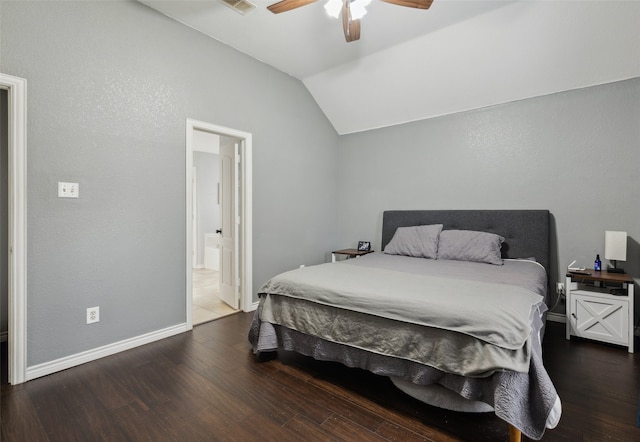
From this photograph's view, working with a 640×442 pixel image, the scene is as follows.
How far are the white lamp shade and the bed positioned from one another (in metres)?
0.50

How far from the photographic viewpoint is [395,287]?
6.56 feet

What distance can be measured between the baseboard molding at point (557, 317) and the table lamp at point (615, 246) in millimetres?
673

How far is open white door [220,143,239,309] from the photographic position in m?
3.56

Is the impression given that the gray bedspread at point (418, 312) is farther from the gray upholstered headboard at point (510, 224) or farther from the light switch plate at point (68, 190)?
the light switch plate at point (68, 190)

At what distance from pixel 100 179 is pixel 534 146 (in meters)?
4.05

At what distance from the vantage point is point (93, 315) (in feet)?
7.79

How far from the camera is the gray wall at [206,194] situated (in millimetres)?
6480

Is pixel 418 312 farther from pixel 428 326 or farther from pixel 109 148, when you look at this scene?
pixel 109 148

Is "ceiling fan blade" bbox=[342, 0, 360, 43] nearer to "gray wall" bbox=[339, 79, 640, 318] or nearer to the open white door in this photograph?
the open white door

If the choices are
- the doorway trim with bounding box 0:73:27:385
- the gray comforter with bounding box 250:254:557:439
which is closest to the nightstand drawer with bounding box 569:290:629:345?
the gray comforter with bounding box 250:254:557:439

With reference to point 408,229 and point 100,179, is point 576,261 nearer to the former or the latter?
point 408,229

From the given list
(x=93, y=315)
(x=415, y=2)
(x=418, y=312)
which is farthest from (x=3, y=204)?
(x=415, y=2)

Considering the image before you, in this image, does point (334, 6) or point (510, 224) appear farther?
point (510, 224)

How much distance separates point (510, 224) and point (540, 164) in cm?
68
